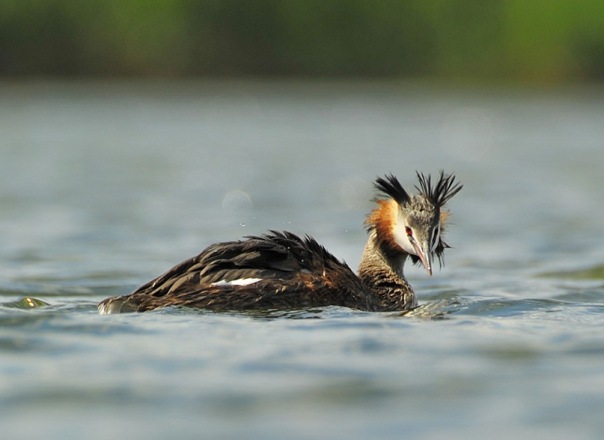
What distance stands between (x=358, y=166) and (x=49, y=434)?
18.6 m

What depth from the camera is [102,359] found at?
22.3 feet

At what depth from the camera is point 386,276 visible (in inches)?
383

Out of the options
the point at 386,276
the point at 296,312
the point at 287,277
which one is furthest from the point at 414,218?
the point at 296,312

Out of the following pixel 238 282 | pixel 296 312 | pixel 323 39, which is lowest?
pixel 296 312

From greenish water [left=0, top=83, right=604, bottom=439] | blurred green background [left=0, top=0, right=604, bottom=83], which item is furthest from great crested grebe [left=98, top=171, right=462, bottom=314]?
blurred green background [left=0, top=0, right=604, bottom=83]

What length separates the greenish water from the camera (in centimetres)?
584

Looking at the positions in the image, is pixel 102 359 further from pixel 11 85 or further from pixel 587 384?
pixel 11 85

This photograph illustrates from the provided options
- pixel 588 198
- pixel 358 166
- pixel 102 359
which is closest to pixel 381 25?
pixel 358 166

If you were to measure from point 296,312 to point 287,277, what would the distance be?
12.1 inches

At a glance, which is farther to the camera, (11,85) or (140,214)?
(11,85)

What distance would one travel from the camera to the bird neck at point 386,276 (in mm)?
9484

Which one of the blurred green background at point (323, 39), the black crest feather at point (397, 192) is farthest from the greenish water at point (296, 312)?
the blurred green background at point (323, 39)

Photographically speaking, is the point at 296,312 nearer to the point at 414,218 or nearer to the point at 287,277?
the point at 287,277

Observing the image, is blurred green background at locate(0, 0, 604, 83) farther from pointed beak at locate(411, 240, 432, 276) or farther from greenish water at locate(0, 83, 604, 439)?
pointed beak at locate(411, 240, 432, 276)
